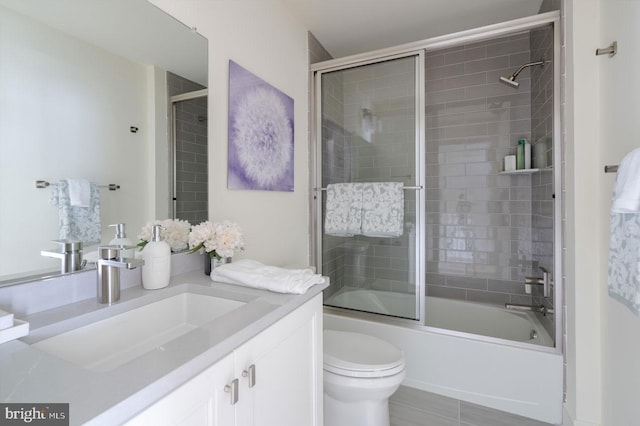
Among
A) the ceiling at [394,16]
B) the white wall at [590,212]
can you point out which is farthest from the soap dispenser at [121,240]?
the white wall at [590,212]

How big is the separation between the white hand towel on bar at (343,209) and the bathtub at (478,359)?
594mm

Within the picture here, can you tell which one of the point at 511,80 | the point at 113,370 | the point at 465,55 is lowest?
the point at 113,370

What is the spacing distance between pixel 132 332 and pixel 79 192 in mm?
468

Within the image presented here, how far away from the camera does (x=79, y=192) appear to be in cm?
97

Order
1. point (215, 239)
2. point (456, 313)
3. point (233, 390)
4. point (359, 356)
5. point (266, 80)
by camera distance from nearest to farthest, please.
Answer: point (233, 390), point (215, 239), point (359, 356), point (266, 80), point (456, 313)

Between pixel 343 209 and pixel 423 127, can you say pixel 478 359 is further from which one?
pixel 423 127

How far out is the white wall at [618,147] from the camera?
1.19 metres

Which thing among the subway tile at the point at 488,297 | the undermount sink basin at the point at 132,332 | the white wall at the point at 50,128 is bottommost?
the subway tile at the point at 488,297

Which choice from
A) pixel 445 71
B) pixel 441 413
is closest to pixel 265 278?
pixel 441 413

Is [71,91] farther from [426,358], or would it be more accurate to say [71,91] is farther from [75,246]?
[426,358]

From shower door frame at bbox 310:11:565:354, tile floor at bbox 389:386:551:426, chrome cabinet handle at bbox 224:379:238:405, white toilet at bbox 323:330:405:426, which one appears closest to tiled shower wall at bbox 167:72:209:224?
chrome cabinet handle at bbox 224:379:238:405

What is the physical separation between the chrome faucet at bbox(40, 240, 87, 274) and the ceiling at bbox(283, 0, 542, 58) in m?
1.97

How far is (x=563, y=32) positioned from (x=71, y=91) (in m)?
2.33

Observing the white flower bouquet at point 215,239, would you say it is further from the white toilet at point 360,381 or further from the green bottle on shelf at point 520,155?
the green bottle on shelf at point 520,155
